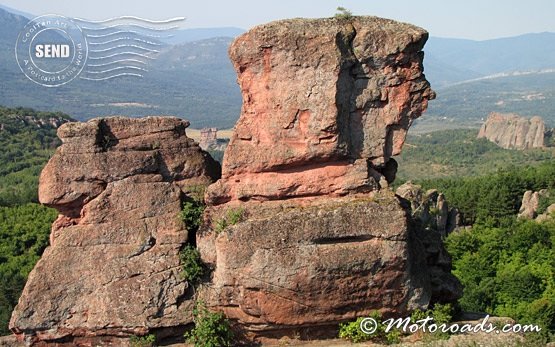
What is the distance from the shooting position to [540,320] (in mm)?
34125

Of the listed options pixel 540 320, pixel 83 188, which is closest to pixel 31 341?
pixel 83 188

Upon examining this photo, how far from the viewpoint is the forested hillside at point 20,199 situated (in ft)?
133

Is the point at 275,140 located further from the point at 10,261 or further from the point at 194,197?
the point at 10,261

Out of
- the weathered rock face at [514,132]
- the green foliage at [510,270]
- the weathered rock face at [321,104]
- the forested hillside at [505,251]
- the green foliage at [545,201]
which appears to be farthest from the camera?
the weathered rock face at [514,132]

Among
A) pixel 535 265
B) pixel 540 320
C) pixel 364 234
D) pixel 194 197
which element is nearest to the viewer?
pixel 364 234

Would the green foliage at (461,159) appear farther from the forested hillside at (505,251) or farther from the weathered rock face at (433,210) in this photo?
the weathered rock face at (433,210)

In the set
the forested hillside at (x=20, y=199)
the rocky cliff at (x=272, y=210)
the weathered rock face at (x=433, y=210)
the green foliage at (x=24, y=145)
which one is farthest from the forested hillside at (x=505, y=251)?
the green foliage at (x=24, y=145)

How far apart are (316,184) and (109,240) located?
650 centimetres

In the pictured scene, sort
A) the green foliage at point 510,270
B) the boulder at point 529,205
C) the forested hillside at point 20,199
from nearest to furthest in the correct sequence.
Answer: the green foliage at point 510,270 < the forested hillside at point 20,199 < the boulder at point 529,205

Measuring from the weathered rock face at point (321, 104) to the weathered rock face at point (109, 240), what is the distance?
235cm

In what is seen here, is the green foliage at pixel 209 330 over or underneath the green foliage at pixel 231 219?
underneath

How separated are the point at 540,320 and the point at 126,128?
79.6 ft

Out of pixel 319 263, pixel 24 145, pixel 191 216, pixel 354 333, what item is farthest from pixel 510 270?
pixel 24 145

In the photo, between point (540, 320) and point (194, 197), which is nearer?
point (194, 197)
